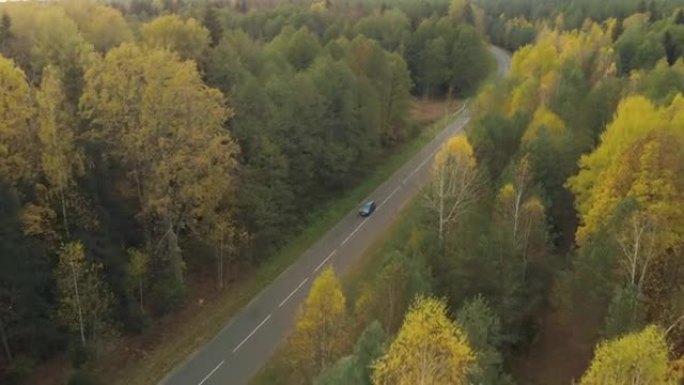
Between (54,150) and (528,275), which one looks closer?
(54,150)

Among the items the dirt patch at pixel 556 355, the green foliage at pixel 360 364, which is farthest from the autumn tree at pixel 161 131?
the dirt patch at pixel 556 355

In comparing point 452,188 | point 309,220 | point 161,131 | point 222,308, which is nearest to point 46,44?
point 161,131

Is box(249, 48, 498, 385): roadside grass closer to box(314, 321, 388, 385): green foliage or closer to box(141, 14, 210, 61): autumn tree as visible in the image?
box(314, 321, 388, 385): green foliage

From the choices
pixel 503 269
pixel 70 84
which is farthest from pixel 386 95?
pixel 503 269

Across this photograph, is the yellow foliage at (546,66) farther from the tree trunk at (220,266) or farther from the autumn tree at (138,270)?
the autumn tree at (138,270)

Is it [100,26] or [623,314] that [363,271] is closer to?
[623,314]

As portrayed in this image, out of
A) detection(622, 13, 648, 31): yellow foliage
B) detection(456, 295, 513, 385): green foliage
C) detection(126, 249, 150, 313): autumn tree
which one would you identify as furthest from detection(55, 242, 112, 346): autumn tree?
detection(622, 13, 648, 31): yellow foliage

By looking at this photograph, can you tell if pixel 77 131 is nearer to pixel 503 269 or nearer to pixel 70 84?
pixel 70 84
